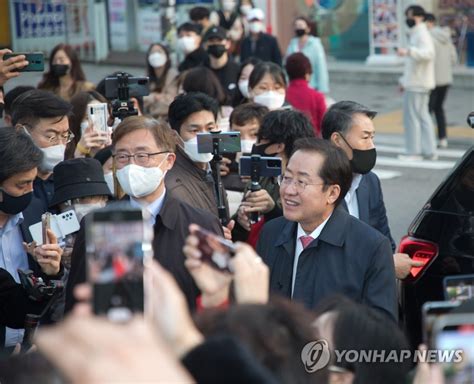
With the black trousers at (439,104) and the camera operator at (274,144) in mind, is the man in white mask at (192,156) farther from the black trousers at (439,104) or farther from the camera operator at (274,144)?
the black trousers at (439,104)

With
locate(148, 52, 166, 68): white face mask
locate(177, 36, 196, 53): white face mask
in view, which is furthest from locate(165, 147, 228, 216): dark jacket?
locate(177, 36, 196, 53): white face mask

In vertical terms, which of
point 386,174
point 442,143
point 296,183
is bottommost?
point 386,174

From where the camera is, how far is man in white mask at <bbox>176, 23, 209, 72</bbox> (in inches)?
525

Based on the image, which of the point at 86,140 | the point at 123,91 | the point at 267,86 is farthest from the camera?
the point at 267,86

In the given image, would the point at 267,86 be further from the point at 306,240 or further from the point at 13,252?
the point at 306,240

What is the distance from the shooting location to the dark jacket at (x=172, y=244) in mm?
4824

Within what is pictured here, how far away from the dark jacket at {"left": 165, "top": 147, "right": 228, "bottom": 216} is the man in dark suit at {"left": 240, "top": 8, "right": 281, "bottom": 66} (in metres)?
8.45

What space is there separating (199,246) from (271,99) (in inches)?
249

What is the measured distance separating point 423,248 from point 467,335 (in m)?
3.06

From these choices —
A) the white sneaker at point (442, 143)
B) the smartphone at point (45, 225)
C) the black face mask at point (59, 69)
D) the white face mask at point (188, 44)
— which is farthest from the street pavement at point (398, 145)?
the smartphone at point (45, 225)

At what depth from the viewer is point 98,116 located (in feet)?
23.4

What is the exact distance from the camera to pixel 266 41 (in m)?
15.1

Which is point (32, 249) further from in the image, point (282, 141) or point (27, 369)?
point (27, 369)

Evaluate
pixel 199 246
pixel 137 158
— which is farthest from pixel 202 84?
pixel 199 246
